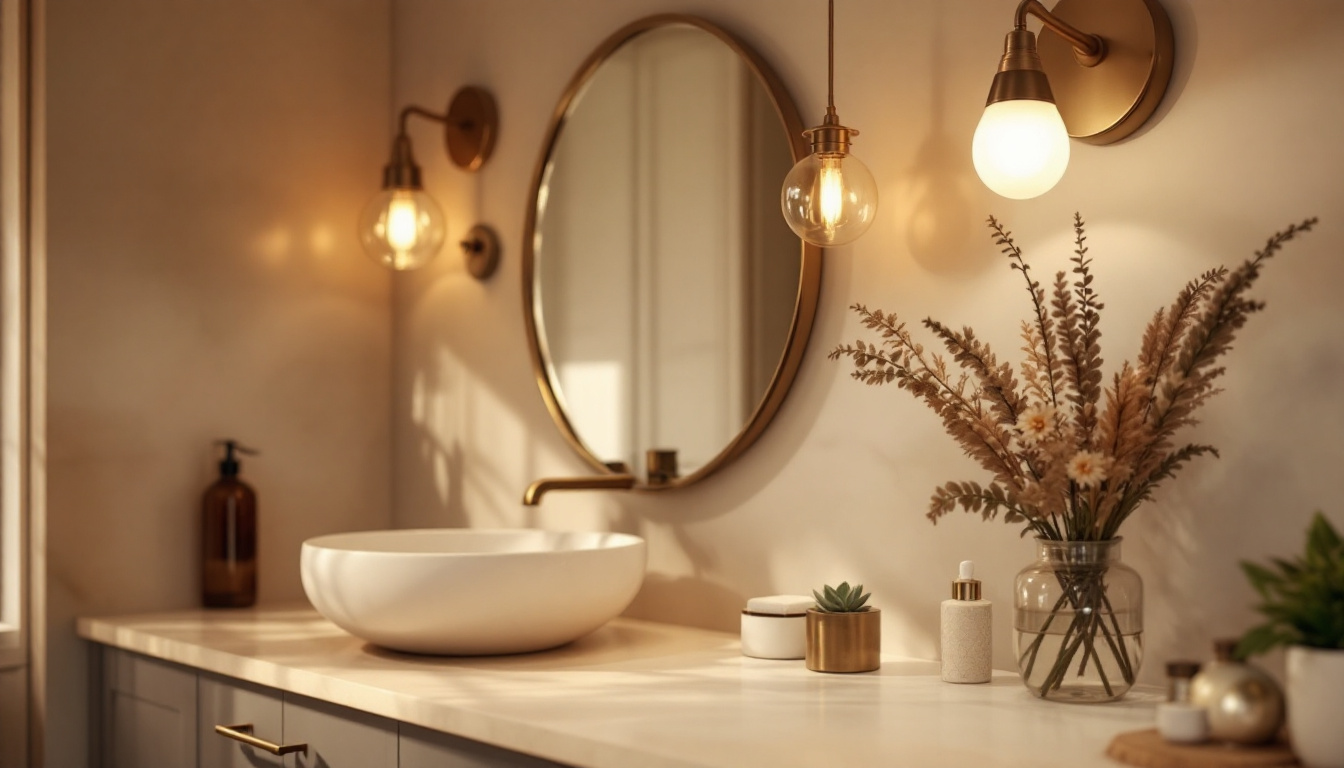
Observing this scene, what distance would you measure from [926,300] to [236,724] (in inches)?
42.6

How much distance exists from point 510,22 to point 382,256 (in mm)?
470

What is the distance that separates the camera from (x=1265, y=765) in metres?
1.00

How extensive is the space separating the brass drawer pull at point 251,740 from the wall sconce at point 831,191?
908mm

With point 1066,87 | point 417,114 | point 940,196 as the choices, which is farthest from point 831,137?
point 417,114

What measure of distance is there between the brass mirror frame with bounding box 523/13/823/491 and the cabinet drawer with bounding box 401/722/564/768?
62 centimetres

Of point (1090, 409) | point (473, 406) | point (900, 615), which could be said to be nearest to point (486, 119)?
point (473, 406)

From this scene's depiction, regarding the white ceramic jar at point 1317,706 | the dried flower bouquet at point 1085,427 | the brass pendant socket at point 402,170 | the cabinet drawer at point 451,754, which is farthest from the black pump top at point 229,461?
the white ceramic jar at point 1317,706

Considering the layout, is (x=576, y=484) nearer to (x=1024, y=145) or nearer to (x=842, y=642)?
(x=842, y=642)

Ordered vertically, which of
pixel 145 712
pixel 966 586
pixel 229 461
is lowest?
pixel 145 712

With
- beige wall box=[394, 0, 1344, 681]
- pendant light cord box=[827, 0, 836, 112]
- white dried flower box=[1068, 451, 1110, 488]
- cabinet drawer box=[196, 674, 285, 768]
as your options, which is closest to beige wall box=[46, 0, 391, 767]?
beige wall box=[394, 0, 1344, 681]

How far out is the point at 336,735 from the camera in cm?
159

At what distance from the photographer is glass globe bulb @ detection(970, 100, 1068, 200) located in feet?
4.54

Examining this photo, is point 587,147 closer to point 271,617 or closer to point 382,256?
point 382,256

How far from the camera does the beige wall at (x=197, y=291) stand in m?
2.12
